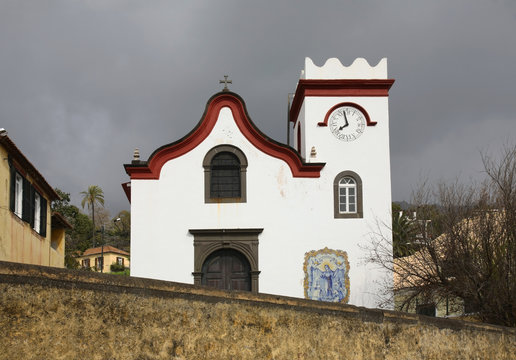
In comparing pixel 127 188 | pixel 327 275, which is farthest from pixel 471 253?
pixel 127 188

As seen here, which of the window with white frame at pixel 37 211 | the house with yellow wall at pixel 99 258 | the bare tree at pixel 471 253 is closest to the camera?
the bare tree at pixel 471 253

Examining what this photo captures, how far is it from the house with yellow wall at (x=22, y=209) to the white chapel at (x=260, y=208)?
302cm

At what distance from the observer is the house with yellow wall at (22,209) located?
16.0 metres

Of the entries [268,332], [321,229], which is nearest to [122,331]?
[268,332]

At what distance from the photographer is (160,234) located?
18406 mm

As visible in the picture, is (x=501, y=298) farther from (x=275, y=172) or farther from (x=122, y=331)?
(x=122, y=331)

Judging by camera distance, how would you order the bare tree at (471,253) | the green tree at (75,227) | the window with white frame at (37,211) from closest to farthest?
the bare tree at (471,253) < the window with white frame at (37,211) < the green tree at (75,227)

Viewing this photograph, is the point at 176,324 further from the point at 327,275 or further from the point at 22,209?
the point at 22,209

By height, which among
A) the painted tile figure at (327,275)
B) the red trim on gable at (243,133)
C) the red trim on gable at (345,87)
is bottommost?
the painted tile figure at (327,275)

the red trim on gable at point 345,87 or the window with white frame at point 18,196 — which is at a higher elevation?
the red trim on gable at point 345,87

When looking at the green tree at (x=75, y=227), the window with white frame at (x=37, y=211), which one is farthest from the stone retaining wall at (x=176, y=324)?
the green tree at (x=75, y=227)

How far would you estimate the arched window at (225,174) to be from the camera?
61.4 ft

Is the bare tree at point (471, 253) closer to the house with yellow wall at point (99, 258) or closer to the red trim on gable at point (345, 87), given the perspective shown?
the red trim on gable at point (345, 87)

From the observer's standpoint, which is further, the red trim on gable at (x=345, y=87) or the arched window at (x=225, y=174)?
the red trim on gable at (x=345, y=87)
